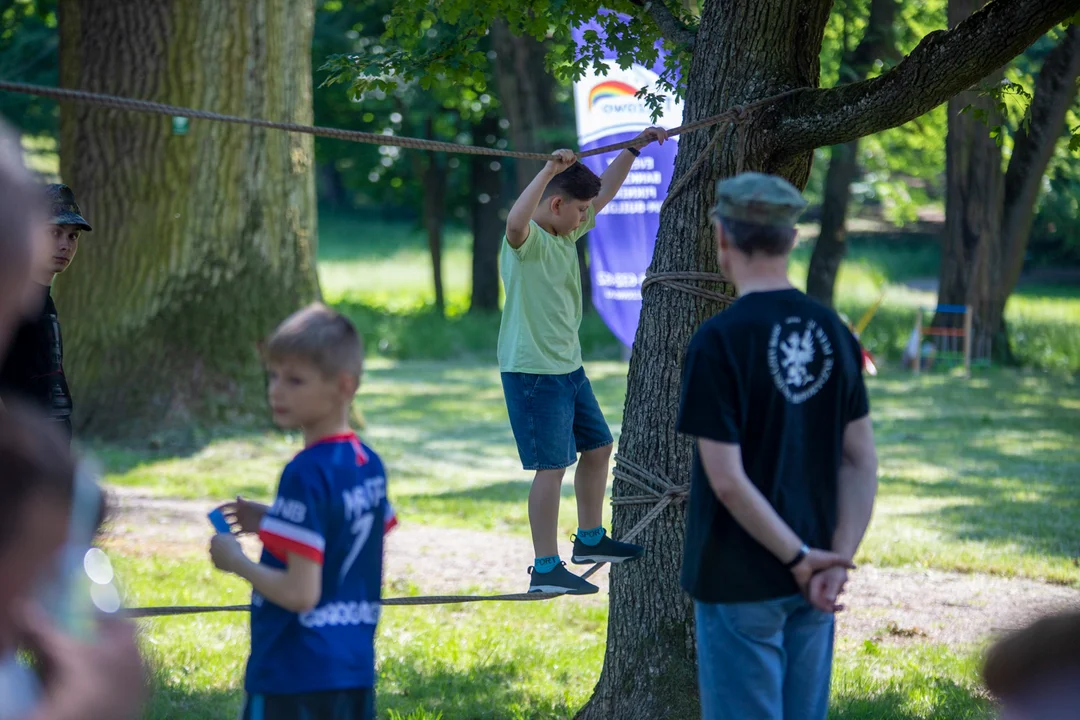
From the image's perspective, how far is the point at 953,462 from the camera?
11.3 meters

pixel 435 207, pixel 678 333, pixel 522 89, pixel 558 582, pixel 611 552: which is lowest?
pixel 558 582

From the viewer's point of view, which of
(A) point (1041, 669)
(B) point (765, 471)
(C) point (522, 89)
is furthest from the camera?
(C) point (522, 89)

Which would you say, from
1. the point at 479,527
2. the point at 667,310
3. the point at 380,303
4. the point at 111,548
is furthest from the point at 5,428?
the point at 380,303

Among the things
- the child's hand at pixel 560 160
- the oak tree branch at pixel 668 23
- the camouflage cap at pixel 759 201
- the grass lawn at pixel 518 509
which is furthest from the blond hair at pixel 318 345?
the oak tree branch at pixel 668 23

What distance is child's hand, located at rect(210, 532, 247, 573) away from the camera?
2512 mm

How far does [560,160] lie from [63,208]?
1.75 meters

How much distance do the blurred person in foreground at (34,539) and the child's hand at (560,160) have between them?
266 cm

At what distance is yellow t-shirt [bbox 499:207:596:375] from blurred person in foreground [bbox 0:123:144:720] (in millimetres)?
3157

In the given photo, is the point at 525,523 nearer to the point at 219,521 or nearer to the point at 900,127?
the point at 219,521

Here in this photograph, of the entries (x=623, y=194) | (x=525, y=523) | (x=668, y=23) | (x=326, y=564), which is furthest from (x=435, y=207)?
(x=326, y=564)

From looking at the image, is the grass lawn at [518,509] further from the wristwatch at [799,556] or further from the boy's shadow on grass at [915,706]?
the wristwatch at [799,556]

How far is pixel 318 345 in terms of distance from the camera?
252 centimetres

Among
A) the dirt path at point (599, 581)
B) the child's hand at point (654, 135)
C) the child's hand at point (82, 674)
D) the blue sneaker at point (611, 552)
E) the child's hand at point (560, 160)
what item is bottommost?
the dirt path at point (599, 581)

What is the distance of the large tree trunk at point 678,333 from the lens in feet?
14.0
